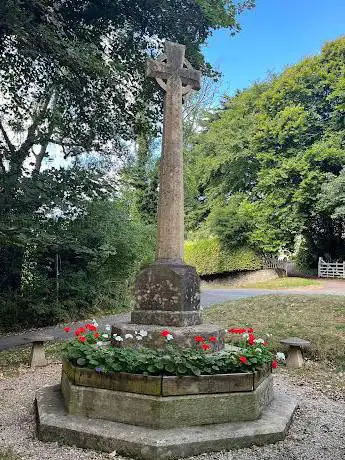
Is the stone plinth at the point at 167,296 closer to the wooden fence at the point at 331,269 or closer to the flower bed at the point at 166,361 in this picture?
the flower bed at the point at 166,361

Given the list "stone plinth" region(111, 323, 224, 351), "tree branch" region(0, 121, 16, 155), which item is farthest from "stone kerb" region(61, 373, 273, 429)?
"tree branch" region(0, 121, 16, 155)

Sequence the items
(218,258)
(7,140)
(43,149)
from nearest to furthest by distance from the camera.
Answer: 1. (7,140)
2. (43,149)
3. (218,258)

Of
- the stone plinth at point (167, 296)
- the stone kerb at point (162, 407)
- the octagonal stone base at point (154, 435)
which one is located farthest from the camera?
the stone plinth at point (167, 296)

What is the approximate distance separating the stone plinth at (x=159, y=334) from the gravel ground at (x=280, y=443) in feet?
4.31

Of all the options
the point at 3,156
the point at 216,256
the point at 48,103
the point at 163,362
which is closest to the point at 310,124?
the point at 216,256

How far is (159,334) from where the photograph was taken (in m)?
5.23

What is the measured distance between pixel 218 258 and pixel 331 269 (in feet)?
25.8

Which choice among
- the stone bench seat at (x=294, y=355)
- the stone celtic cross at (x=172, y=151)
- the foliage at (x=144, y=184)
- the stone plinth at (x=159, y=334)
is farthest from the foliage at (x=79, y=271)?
the stone plinth at (x=159, y=334)

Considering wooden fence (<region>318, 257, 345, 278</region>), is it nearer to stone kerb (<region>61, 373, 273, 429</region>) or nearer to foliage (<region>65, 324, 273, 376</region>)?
foliage (<region>65, 324, 273, 376</region>)

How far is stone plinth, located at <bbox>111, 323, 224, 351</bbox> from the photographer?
5188 mm

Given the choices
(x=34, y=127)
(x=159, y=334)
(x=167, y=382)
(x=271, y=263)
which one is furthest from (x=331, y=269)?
(x=167, y=382)

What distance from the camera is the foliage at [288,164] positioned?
1152 inches

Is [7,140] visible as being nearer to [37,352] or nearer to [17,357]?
[17,357]

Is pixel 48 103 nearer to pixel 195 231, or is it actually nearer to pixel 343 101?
pixel 343 101
